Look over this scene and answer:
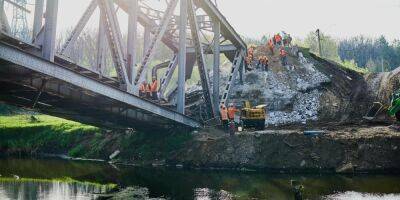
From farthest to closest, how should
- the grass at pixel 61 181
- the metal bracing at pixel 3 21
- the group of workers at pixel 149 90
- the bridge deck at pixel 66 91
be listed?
1. the group of workers at pixel 149 90
2. the grass at pixel 61 181
3. the bridge deck at pixel 66 91
4. the metal bracing at pixel 3 21

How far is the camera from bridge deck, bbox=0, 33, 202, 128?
13.6 metres

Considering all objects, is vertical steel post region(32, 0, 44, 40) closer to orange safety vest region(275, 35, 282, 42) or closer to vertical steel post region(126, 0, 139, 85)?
vertical steel post region(126, 0, 139, 85)

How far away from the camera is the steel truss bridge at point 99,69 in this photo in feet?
45.8

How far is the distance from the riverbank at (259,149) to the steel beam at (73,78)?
185 inches

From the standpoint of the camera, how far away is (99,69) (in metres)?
19.7

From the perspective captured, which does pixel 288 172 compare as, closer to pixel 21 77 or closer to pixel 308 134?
pixel 308 134

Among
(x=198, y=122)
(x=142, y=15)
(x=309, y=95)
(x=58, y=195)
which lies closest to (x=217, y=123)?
(x=198, y=122)

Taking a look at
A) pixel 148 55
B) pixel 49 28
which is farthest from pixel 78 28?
pixel 49 28

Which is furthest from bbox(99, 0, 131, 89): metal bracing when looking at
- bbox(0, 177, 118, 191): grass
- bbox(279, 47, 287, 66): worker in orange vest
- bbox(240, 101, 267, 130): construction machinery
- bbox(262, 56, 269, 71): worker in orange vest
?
bbox(279, 47, 287, 66): worker in orange vest

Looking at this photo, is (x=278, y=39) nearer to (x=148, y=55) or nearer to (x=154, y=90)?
(x=154, y=90)

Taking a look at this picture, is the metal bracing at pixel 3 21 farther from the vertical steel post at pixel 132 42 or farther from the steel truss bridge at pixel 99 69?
the vertical steel post at pixel 132 42

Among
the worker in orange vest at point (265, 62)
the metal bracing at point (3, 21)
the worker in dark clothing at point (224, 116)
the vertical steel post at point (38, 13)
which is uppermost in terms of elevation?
the worker in orange vest at point (265, 62)

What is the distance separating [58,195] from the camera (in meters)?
15.7

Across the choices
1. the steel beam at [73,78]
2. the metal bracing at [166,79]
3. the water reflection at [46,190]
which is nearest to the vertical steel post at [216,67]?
the metal bracing at [166,79]
